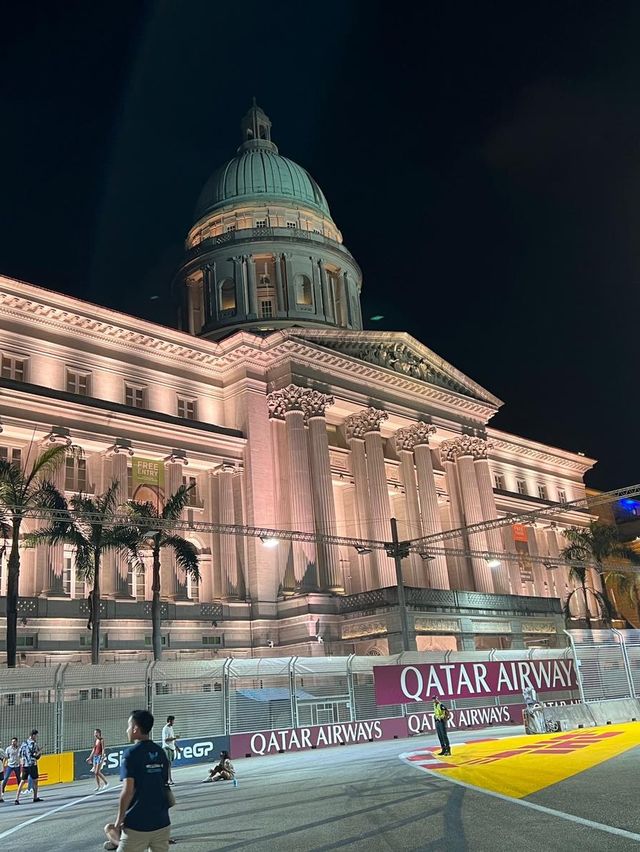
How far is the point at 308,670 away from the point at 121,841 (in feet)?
77.7

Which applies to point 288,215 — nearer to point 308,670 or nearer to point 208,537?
point 208,537

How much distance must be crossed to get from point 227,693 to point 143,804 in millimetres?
21519

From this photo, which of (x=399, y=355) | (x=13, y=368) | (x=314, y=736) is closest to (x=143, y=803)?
(x=314, y=736)

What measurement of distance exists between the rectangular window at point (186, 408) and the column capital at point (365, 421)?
11.2 m

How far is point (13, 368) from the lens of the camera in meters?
44.3

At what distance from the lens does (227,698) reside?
28.1 metres

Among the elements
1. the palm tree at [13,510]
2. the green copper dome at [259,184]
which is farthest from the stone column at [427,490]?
the green copper dome at [259,184]

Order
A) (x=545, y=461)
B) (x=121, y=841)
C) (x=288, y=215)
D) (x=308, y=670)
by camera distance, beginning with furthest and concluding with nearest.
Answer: (x=545, y=461)
(x=288, y=215)
(x=308, y=670)
(x=121, y=841)

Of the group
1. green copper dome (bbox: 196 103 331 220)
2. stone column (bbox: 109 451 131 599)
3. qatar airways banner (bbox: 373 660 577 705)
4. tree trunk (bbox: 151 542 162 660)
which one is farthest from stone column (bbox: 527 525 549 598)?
tree trunk (bbox: 151 542 162 660)

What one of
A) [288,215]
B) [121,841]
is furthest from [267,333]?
[121,841]

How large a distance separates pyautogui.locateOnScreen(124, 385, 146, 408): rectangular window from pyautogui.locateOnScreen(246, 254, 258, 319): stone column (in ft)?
66.2

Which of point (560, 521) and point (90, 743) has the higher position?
point (560, 521)

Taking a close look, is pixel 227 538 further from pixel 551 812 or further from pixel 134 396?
pixel 551 812

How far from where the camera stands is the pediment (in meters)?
54.8
